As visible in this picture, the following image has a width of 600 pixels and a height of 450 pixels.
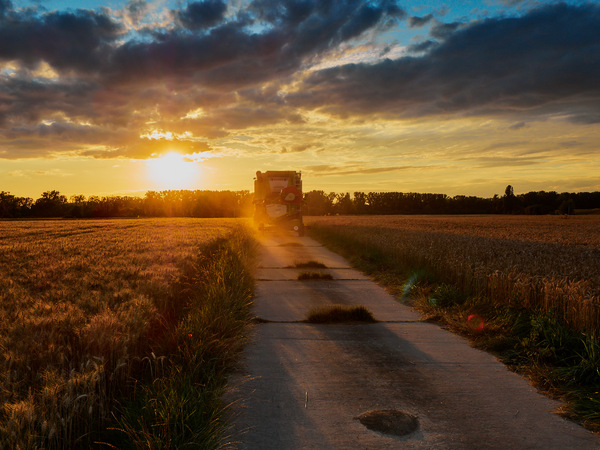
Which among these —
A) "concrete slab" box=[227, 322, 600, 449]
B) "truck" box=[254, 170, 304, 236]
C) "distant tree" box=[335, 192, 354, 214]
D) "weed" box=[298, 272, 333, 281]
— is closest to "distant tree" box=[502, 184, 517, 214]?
"distant tree" box=[335, 192, 354, 214]

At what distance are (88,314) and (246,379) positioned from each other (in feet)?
8.12

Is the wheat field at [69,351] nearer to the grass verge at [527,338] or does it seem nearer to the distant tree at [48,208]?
the grass verge at [527,338]

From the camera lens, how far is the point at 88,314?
590 cm

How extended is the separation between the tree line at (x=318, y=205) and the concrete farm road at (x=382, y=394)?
82041mm

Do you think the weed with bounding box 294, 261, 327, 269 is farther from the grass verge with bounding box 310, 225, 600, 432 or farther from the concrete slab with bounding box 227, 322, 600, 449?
the concrete slab with bounding box 227, 322, 600, 449

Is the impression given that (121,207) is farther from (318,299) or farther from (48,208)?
(318,299)

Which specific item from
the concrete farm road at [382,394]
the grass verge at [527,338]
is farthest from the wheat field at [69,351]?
the grass verge at [527,338]

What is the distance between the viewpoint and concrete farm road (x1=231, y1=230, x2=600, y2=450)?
3.74m

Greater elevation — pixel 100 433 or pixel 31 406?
pixel 31 406

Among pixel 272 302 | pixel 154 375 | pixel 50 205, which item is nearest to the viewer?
pixel 154 375

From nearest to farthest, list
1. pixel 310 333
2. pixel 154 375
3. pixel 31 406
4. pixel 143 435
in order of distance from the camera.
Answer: pixel 31 406, pixel 143 435, pixel 154 375, pixel 310 333

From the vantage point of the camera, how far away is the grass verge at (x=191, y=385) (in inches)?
135

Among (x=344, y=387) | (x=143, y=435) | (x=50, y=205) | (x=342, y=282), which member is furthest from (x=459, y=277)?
(x=50, y=205)

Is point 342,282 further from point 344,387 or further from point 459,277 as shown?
point 344,387
